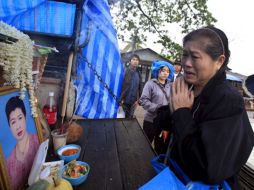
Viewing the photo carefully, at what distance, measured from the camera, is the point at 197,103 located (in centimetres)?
113

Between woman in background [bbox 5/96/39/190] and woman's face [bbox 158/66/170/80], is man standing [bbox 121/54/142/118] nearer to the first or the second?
woman's face [bbox 158/66/170/80]

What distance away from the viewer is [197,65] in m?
1.13

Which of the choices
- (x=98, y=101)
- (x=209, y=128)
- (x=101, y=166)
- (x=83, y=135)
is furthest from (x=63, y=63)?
(x=209, y=128)

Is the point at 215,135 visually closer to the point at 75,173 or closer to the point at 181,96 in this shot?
the point at 181,96

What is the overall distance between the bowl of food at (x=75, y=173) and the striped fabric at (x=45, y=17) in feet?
6.30

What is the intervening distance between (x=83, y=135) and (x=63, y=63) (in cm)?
118

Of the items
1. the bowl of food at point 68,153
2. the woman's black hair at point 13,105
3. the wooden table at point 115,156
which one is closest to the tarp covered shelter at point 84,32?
the wooden table at point 115,156

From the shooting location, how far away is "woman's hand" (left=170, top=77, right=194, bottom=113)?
3.69 ft

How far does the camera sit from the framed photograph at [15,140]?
965 millimetres

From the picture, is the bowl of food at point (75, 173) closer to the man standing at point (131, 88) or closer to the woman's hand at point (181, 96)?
the woman's hand at point (181, 96)

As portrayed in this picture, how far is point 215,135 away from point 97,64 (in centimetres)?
215

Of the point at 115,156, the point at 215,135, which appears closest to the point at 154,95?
the point at 115,156

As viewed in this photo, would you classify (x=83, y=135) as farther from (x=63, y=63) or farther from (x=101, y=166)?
(x=63, y=63)

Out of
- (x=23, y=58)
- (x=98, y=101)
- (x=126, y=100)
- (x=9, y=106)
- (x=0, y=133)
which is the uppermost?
(x=23, y=58)
